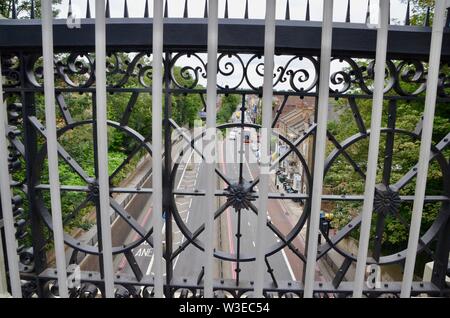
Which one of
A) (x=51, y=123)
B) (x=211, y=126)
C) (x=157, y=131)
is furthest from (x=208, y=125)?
(x=51, y=123)

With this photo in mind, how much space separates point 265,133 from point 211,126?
0.98 ft

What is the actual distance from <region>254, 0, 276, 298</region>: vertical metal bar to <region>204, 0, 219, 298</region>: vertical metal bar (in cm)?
26

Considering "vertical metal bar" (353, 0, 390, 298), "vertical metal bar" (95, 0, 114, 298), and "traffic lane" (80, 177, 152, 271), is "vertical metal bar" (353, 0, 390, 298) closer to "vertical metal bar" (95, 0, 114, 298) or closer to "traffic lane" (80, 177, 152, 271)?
"vertical metal bar" (95, 0, 114, 298)

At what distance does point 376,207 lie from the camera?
2.55 m

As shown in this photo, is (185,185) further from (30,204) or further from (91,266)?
(30,204)

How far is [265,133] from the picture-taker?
5.52ft

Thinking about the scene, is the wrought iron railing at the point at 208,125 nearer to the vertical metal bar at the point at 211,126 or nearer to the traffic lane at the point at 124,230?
the vertical metal bar at the point at 211,126

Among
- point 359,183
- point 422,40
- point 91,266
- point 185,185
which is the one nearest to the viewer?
point 422,40

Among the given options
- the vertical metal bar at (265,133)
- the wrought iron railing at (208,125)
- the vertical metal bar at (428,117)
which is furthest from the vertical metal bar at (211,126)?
the vertical metal bar at (428,117)

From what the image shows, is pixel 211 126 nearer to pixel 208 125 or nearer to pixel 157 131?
pixel 208 125

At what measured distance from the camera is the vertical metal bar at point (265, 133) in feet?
5.15

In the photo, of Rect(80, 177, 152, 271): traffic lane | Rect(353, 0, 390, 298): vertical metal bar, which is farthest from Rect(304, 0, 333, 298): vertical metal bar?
Rect(80, 177, 152, 271): traffic lane

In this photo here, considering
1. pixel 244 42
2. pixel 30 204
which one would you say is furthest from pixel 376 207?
pixel 30 204
